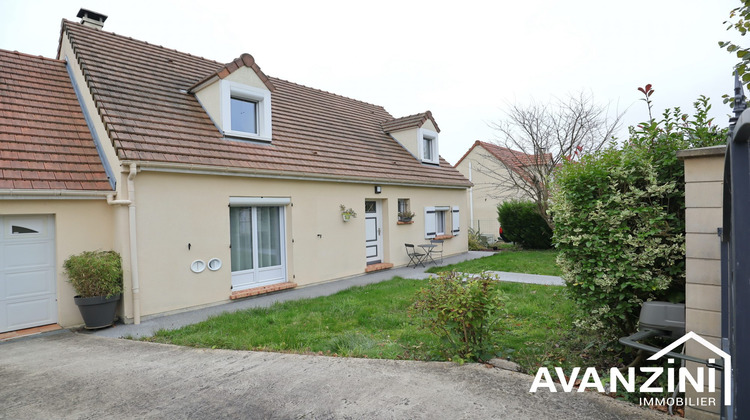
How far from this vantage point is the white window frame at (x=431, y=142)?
14555 mm

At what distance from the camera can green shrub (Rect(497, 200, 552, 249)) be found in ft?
53.4

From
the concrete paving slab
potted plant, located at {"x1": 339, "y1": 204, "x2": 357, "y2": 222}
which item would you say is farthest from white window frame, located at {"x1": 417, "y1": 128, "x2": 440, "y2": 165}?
the concrete paving slab

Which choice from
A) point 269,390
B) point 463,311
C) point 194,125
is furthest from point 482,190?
point 269,390

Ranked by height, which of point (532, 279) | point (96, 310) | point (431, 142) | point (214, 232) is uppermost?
point (431, 142)

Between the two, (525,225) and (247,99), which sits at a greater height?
(247,99)

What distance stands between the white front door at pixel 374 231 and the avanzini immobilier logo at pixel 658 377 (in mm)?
8407

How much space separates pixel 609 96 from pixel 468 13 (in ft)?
23.3

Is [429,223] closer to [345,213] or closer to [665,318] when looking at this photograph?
[345,213]

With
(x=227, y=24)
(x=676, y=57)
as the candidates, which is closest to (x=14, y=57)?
(x=227, y=24)

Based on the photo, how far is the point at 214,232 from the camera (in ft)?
26.4

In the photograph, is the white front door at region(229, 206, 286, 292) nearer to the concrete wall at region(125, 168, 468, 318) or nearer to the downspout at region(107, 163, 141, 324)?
the concrete wall at region(125, 168, 468, 318)

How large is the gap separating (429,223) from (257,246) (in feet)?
→ 22.2

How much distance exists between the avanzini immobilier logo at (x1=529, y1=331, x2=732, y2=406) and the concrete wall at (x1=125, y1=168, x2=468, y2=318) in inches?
259

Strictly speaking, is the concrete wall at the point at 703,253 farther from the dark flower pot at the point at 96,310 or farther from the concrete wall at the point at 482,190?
the concrete wall at the point at 482,190
